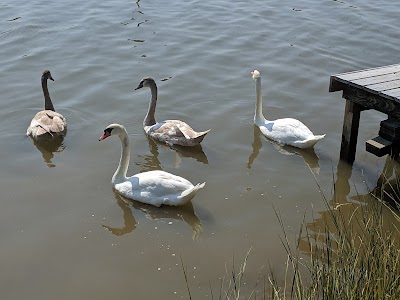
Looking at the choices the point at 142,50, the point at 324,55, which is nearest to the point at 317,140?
the point at 324,55

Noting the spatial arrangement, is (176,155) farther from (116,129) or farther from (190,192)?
(190,192)

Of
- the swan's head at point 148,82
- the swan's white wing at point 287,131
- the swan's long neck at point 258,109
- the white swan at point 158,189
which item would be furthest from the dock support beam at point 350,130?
the swan's head at point 148,82

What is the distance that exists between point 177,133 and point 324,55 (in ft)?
16.7

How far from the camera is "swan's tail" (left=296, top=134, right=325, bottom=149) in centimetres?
845

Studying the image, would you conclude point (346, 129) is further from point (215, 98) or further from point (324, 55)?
point (324, 55)

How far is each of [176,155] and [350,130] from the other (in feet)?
8.55

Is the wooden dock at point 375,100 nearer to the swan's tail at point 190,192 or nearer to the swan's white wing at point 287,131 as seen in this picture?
the swan's white wing at point 287,131

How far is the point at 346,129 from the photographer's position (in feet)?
26.6

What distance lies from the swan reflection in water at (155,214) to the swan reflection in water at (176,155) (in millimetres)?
1061

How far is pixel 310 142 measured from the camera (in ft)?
28.0

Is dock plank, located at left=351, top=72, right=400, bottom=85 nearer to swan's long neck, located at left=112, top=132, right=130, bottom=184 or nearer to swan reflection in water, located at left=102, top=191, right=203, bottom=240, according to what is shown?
swan reflection in water, located at left=102, top=191, right=203, bottom=240

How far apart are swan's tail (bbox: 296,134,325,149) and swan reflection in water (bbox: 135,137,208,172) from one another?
142cm

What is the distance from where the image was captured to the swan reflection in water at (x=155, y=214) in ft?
23.2

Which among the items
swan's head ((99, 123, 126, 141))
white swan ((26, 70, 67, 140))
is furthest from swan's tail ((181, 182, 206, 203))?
white swan ((26, 70, 67, 140))
